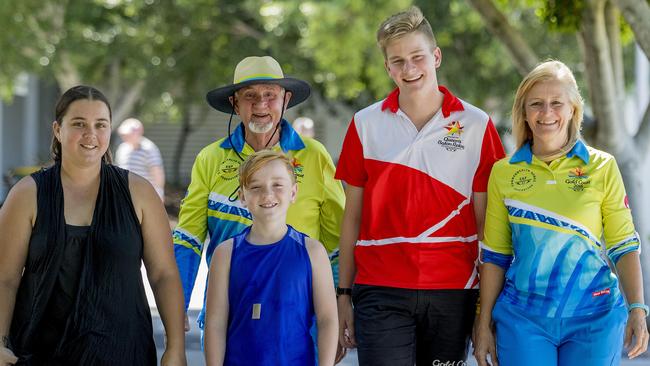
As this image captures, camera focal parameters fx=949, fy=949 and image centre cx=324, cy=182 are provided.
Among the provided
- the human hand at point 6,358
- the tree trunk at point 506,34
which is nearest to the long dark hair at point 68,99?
the human hand at point 6,358

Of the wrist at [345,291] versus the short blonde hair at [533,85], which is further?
the wrist at [345,291]

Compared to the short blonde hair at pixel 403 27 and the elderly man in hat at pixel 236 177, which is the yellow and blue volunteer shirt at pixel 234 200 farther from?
the short blonde hair at pixel 403 27

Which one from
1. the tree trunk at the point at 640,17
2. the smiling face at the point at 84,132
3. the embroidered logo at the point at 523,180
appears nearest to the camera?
the smiling face at the point at 84,132

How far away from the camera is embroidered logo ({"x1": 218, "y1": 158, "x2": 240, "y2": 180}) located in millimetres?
4309

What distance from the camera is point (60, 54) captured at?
67.1 ft

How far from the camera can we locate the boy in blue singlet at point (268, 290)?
3.56 m

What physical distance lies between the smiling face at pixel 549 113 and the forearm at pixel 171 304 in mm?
1553

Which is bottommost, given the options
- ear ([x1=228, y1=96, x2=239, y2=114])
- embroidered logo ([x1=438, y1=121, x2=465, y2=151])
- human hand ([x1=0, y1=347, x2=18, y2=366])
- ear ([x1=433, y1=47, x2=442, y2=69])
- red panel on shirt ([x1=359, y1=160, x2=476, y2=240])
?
human hand ([x1=0, y1=347, x2=18, y2=366])

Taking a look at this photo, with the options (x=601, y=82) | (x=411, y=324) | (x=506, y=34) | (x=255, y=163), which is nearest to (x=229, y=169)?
(x=255, y=163)

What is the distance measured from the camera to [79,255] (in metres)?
3.46

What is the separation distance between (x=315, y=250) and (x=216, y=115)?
1153 inches

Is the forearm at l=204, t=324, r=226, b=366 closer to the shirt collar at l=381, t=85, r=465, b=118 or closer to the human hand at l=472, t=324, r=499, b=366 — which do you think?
the human hand at l=472, t=324, r=499, b=366

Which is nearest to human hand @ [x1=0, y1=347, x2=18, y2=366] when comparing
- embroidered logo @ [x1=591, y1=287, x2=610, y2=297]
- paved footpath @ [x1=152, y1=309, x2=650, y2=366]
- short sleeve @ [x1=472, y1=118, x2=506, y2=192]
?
short sleeve @ [x1=472, y1=118, x2=506, y2=192]

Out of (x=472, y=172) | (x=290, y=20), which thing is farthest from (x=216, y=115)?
(x=472, y=172)
